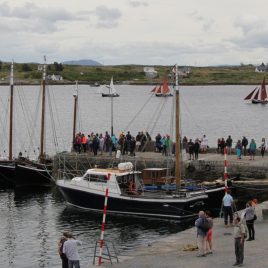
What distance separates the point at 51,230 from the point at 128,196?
4.95 metres

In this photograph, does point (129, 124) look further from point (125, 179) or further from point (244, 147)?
point (125, 179)

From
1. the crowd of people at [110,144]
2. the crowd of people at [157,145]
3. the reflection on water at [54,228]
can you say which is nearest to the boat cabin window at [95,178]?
the reflection on water at [54,228]

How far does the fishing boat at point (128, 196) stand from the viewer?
39.4 metres

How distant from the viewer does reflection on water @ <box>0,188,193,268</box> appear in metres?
32.6

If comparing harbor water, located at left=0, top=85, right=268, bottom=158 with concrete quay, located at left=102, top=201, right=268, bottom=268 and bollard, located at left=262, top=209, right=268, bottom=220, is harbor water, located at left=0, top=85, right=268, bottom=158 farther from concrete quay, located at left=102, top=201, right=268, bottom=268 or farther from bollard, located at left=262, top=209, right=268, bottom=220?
concrete quay, located at left=102, top=201, right=268, bottom=268

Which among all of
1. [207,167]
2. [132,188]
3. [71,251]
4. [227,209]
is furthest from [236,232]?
[207,167]

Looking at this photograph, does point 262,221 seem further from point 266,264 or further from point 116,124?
point 116,124

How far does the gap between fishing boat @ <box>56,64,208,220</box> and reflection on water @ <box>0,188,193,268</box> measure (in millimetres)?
530

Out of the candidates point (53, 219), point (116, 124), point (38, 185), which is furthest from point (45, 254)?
point (116, 124)

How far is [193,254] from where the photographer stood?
26344 millimetres

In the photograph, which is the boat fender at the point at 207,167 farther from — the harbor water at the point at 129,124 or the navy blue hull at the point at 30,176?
the harbor water at the point at 129,124

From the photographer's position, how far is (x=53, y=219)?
41.2m

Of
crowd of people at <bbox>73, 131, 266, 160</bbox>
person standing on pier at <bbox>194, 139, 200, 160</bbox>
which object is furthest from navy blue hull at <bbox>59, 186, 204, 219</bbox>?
person standing on pier at <bbox>194, 139, 200, 160</bbox>

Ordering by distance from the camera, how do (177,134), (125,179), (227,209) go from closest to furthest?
(227,209) < (177,134) < (125,179)
